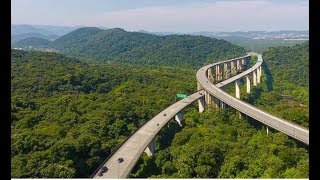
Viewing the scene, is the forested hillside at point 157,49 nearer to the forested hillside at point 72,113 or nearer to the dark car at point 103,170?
the forested hillside at point 72,113

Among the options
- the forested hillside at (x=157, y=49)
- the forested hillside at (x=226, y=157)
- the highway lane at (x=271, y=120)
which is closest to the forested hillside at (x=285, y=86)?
the highway lane at (x=271, y=120)

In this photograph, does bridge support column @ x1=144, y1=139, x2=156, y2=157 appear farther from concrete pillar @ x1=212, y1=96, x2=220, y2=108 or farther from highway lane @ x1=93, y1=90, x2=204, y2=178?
concrete pillar @ x1=212, y1=96, x2=220, y2=108

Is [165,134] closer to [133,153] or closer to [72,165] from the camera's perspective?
[133,153]

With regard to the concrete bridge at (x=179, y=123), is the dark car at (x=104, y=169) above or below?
below

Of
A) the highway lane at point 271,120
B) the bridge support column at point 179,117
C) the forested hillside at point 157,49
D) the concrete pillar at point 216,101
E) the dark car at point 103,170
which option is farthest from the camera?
the forested hillside at point 157,49

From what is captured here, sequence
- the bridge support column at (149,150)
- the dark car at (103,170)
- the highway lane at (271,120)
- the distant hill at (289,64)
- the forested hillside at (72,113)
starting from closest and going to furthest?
the dark car at (103,170) < the forested hillside at (72,113) < the bridge support column at (149,150) < the highway lane at (271,120) < the distant hill at (289,64)

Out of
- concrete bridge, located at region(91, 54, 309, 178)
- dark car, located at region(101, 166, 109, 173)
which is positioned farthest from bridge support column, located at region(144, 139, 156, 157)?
dark car, located at region(101, 166, 109, 173)
